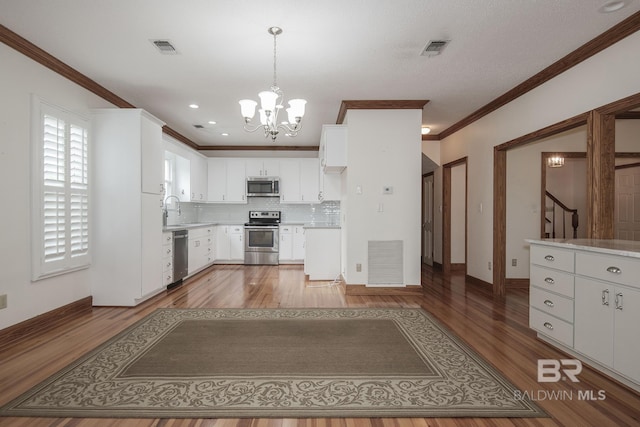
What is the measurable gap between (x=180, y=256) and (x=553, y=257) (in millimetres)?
4819

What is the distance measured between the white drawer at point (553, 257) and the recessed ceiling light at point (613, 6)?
1835mm

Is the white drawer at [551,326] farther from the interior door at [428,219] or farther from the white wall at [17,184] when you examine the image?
the white wall at [17,184]

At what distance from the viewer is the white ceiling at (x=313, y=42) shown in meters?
2.46

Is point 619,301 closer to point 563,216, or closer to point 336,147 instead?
point 336,147

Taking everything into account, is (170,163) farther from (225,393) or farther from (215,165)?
(225,393)

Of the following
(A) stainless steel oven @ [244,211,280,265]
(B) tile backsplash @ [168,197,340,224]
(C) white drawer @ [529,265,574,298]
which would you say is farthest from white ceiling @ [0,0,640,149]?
(B) tile backsplash @ [168,197,340,224]

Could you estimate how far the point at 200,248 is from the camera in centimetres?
608

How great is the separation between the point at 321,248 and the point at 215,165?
353 centimetres

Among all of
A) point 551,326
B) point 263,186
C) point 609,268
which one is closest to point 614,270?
point 609,268

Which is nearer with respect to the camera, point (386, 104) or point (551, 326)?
point (551, 326)

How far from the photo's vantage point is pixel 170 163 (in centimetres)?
604

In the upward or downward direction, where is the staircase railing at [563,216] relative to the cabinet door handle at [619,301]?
upward
